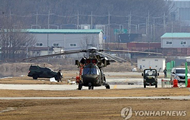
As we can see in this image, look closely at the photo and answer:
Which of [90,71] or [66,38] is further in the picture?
[66,38]

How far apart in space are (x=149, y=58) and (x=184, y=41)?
42760 millimetres

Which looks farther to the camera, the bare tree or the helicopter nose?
the bare tree

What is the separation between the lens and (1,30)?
13162 cm

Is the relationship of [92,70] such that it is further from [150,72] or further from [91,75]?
[150,72]

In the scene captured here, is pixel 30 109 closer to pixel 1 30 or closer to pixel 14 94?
pixel 14 94

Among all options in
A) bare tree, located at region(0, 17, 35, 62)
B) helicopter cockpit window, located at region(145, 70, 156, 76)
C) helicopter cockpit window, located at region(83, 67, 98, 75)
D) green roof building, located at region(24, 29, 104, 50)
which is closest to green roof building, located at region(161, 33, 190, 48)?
green roof building, located at region(24, 29, 104, 50)

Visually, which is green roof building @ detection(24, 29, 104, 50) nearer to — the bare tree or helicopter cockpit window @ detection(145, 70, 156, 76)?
the bare tree

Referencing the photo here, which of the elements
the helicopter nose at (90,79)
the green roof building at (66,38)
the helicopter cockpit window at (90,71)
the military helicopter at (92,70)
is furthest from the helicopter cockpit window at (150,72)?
the green roof building at (66,38)

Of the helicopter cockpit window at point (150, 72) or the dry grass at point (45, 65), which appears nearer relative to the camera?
the helicopter cockpit window at point (150, 72)

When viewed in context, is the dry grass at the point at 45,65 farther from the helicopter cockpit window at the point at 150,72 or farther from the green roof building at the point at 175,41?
the helicopter cockpit window at the point at 150,72

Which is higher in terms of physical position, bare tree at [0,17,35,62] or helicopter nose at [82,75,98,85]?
bare tree at [0,17,35,62]

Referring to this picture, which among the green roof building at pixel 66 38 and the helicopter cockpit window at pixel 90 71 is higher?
the green roof building at pixel 66 38

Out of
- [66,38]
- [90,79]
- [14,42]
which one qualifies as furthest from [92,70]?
[66,38]

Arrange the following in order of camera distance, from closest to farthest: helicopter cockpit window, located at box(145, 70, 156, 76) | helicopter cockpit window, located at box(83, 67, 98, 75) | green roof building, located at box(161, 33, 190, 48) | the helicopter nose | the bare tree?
the helicopter nose
helicopter cockpit window, located at box(83, 67, 98, 75)
helicopter cockpit window, located at box(145, 70, 156, 76)
the bare tree
green roof building, located at box(161, 33, 190, 48)
